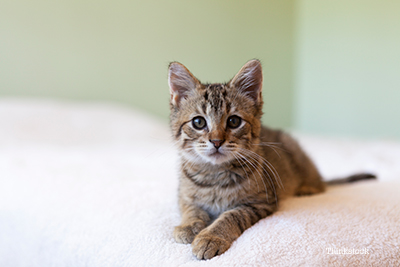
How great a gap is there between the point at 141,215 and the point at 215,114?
0.45 metres

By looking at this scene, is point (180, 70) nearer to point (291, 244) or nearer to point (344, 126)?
point (291, 244)

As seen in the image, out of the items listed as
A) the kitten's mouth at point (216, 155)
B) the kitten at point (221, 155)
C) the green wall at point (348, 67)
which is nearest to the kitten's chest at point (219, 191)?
the kitten at point (221, 155)

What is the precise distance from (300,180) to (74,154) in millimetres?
1471

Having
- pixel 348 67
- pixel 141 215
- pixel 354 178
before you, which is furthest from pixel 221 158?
pixel 348 67

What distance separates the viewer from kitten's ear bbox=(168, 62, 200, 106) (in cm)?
117

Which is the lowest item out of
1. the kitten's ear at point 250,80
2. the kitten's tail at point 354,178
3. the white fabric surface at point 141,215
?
the kitten's tail at point 354,178

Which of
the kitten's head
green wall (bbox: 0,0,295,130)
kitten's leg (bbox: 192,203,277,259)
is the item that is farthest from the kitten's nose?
green wall (bbox: 0,0,295,130)

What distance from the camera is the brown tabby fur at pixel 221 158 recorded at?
105cm

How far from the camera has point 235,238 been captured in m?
0.98

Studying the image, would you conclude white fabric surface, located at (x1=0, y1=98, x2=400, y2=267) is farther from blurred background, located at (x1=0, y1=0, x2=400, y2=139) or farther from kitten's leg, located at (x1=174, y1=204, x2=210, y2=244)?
blurred background, located at (x1=0, y1=0, x2=400, y2=139)

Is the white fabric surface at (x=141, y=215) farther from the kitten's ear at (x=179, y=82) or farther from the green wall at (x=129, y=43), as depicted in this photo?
the green wall at (x=129, y=43)

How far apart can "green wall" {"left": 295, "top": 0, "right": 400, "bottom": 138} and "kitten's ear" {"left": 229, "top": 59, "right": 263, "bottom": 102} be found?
222 cm

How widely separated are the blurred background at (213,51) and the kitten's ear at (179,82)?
193 centimetres

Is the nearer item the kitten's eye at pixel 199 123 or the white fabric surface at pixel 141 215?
the white fabric surface at pixel 141 215
